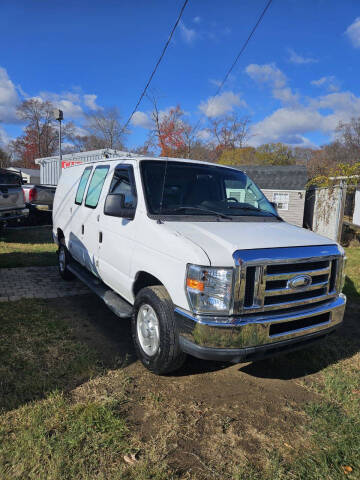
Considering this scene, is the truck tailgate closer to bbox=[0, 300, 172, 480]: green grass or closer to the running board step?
the running board step

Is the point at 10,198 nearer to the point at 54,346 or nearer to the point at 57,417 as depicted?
the point at 54,346

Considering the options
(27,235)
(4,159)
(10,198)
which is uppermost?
(4,159)

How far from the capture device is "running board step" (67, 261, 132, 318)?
3.82 m

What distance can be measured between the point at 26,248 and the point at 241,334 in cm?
839

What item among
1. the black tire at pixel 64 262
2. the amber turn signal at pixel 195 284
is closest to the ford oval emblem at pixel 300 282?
the amber turn signal at pixel 195 284

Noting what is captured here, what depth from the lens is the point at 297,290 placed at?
2963mm

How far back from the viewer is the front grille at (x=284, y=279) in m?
2.74

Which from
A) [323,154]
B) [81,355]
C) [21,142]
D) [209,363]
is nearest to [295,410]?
[209,363]

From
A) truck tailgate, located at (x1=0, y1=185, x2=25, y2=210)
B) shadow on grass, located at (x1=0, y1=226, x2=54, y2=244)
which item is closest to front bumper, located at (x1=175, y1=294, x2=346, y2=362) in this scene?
shadow on grass, located at (x1=0, y1=226, x2=54, y2=244)

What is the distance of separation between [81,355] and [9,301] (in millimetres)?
2299

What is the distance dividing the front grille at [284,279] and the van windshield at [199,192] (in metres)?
0.96

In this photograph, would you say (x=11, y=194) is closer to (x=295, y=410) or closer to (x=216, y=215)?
(x=216, y=215)

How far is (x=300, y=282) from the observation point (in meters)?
2.96

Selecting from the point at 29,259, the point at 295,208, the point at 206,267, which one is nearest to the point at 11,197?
the point at 29,259
